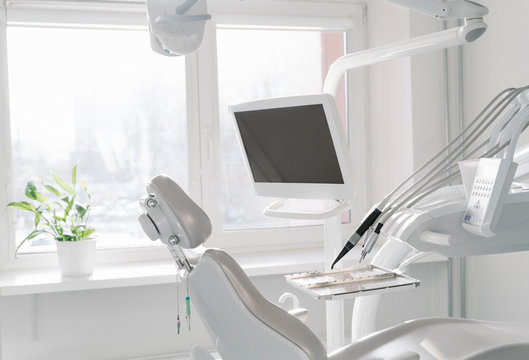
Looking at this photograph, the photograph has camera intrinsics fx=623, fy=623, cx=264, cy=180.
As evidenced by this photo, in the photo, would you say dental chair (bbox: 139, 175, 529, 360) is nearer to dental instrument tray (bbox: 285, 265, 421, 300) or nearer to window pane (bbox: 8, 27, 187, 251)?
dental instrument tray (bbox: 285, 265, 421, 300)

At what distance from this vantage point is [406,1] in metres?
1.24

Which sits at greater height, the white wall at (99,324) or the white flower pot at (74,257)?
the white flower pot at (74,257)

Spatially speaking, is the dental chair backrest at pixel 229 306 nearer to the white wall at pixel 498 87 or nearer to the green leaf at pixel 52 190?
the green leaf at pixel 52 190

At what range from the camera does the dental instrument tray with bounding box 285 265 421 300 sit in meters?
1.44

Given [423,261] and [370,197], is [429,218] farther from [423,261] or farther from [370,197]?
[370,197]

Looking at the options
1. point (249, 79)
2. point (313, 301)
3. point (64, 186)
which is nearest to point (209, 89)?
point (249, 79)

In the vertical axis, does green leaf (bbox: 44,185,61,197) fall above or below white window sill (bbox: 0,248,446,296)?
above

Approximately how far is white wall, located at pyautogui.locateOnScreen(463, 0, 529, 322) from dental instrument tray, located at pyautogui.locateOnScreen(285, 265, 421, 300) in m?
1.34

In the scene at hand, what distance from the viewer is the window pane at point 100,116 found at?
9.36 ft

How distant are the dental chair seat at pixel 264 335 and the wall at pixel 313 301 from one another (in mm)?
1270

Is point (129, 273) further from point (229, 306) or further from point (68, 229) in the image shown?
point (229, 306)

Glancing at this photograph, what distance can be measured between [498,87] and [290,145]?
1299mm

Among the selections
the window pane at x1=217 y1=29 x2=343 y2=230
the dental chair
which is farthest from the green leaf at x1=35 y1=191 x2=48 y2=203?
the dental chair

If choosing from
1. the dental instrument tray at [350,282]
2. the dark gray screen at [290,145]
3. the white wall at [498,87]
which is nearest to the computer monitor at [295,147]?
the dark gray screen at [290,145]
